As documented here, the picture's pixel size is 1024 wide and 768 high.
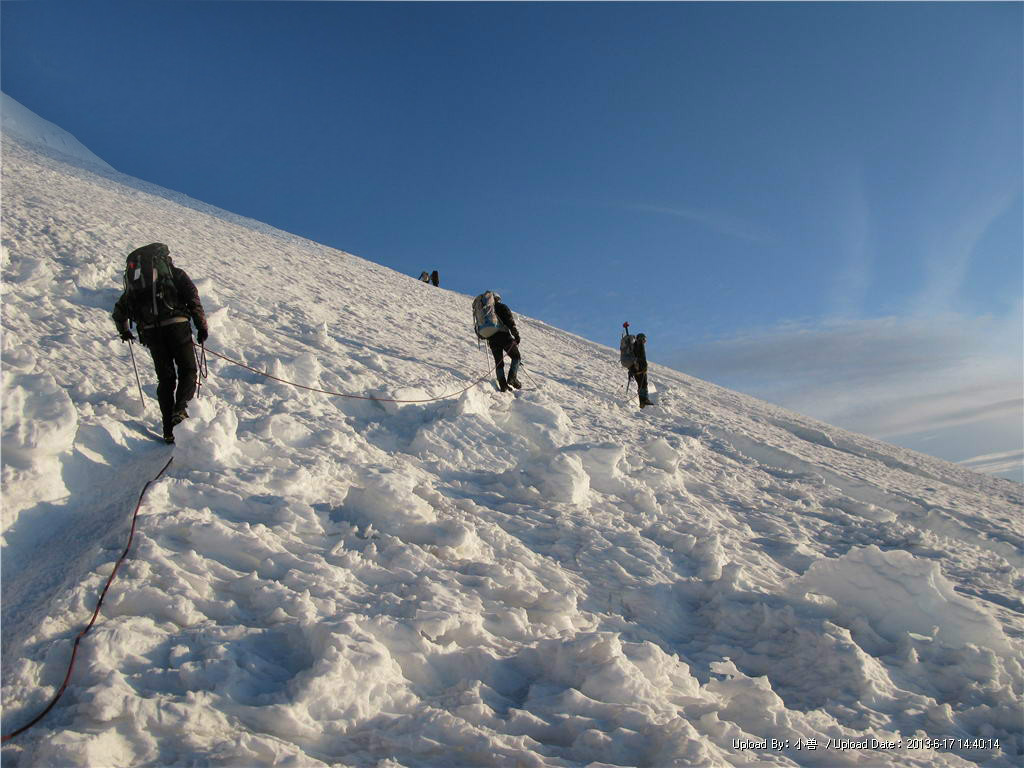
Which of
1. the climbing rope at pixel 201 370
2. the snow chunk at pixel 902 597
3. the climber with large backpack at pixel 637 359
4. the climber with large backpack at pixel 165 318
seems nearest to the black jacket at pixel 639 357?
the climber with large backpack at pixel 637 359

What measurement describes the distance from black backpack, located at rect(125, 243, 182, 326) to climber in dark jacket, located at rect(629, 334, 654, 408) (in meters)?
8.81

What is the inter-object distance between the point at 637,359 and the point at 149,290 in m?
9.42

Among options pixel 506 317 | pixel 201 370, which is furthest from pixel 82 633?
pixel 506 317

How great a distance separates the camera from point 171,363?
5016 mm

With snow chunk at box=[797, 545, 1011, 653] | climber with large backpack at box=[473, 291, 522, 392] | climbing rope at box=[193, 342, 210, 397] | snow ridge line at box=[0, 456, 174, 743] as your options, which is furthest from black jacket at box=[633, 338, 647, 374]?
snow ridge line at box=[0, 456, 174, 743]

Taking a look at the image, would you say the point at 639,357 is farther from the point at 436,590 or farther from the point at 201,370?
the point at 436,590

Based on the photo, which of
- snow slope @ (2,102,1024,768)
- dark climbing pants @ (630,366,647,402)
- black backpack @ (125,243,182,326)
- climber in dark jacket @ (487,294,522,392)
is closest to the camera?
snow slope @ (2,102,1024,768)

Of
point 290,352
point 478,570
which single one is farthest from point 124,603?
point 290,352

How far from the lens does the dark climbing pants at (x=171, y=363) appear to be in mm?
4879

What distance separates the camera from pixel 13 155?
768 inches

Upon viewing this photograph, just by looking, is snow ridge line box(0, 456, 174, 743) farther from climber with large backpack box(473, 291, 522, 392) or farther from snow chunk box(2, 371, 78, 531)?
climber with large backpack box(473, 291, 522, 392)

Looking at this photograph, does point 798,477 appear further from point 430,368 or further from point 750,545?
point 430,368

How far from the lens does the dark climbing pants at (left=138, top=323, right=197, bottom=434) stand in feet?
16.0

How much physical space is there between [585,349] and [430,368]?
1080 cm
